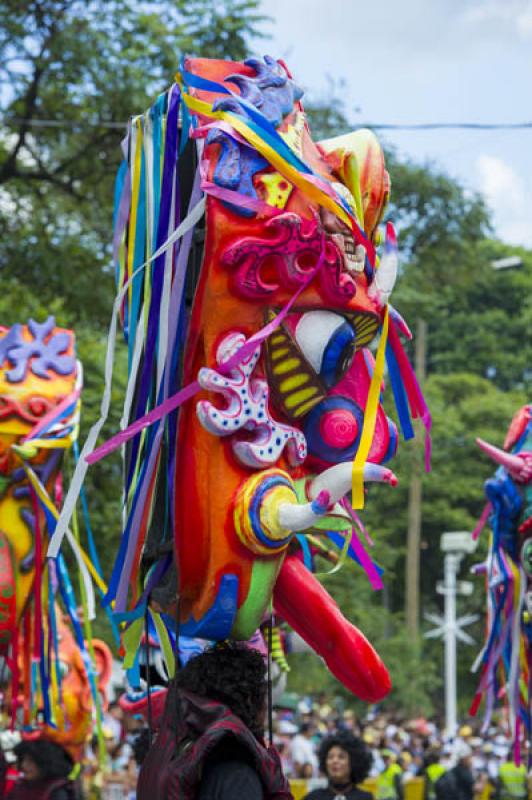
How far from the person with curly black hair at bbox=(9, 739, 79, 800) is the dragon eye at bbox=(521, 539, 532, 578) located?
7.49 feet

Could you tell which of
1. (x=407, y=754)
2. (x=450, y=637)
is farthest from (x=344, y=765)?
(x=450, y=637)

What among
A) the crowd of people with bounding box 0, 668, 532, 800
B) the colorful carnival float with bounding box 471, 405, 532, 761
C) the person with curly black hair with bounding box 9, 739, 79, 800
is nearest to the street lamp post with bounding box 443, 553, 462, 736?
the crowd of people with bounding box 0, 668, 532, 800

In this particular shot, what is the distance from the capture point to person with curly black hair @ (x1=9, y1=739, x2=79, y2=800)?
6.58m

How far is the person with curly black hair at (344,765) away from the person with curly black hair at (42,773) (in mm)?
1090

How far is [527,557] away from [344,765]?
127 centimetres

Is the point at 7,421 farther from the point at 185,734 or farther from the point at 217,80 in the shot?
the point at 185,734

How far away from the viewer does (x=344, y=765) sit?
21.8 feet

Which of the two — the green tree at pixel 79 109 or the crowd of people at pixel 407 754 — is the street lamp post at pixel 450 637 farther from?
the green tree at pixel 79 109

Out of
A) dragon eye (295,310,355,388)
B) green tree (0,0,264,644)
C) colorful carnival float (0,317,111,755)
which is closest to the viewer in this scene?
dragon eye (295,310,355,388)

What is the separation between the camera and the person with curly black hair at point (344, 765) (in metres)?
6.52

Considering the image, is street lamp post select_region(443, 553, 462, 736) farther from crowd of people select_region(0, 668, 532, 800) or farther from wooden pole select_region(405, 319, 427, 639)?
wooden pole select_region(405, 319, 427, 639)

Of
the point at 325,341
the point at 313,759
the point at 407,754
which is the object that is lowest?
the point at 407,754

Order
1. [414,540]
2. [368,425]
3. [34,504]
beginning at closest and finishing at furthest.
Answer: [368,425], [34,504], [414,540]

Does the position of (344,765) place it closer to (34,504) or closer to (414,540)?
(34,504)
